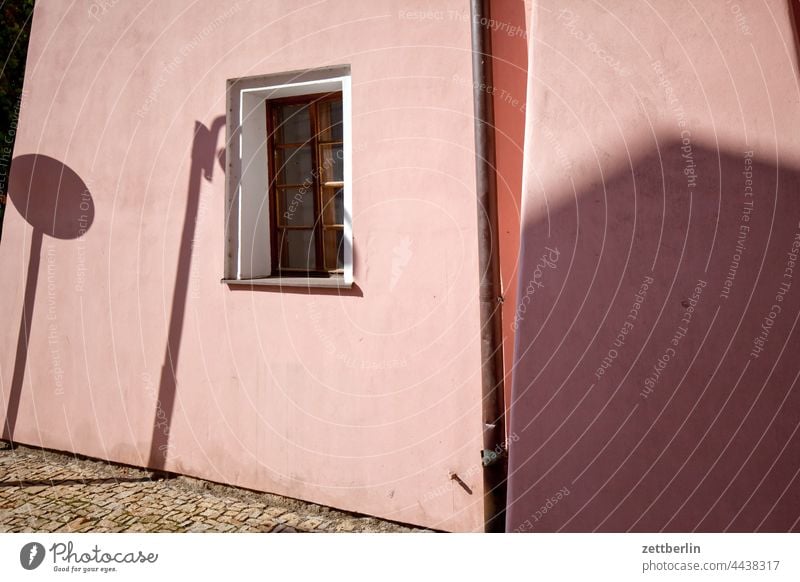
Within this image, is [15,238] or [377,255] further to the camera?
[15,238]

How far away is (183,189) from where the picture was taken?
178 inches

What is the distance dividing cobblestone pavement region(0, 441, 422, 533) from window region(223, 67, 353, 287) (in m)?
1.59

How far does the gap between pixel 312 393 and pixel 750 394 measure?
263cm

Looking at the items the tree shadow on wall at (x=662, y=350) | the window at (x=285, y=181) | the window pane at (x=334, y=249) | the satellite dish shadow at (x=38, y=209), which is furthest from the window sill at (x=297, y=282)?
the satellite dish shadow at (x=38, y=209)

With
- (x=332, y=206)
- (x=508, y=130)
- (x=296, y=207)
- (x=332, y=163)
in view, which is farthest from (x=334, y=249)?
(x=508, y=130)

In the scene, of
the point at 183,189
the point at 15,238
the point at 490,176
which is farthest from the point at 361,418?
the point at 15,238

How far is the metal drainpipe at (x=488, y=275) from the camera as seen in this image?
3.44m

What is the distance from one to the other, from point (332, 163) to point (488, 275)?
1531mm

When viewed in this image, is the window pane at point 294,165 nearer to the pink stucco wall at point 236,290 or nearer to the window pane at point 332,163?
the window pane at point 332,163

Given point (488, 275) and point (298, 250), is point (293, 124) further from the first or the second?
point (488, 275)

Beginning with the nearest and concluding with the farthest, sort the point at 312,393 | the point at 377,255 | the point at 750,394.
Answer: the point at 750,394
the point at 377,255
the point at 312,393

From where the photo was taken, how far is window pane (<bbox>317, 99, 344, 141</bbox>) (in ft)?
13.9

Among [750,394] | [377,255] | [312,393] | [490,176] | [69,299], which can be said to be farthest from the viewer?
[69,299]
